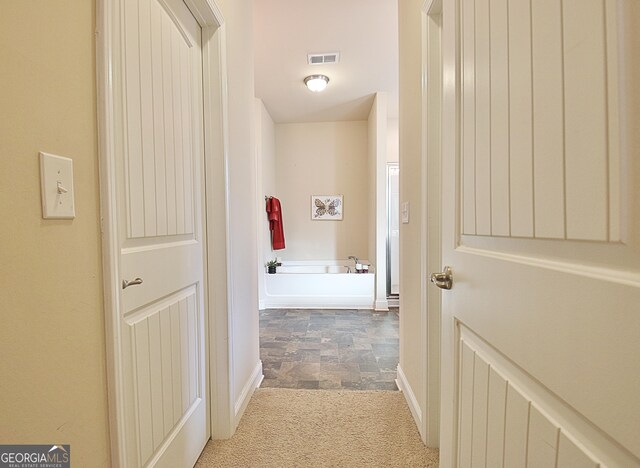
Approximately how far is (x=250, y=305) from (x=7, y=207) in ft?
4.62

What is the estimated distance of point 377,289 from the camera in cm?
355

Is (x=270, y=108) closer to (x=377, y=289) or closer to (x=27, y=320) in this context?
(x=377, y=289)

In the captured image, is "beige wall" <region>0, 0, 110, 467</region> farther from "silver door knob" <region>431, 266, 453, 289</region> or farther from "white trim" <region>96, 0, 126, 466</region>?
"silver door knob" <region>431, 266, 453, 289</region>

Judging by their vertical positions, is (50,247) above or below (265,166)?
below

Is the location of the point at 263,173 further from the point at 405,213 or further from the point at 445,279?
the point at 445,279

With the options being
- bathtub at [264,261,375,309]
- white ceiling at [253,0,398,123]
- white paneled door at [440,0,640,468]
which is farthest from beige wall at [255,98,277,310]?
white paneled door at [440,0,640,468]

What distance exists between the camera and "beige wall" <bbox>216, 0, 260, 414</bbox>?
1.46 m

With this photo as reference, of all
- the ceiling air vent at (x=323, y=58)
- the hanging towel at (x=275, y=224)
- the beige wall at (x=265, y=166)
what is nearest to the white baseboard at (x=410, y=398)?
the beige wall at (x=265, y=166)

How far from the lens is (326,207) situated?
4.52 m

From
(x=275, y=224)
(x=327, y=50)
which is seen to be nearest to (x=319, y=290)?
(x=275, y=224)

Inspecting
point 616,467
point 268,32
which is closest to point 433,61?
point 616,467

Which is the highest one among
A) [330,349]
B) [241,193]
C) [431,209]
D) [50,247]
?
[241,193]

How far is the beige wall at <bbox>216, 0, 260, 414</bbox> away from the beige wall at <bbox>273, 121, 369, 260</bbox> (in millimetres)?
2611

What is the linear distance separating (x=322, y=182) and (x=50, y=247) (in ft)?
13.5
